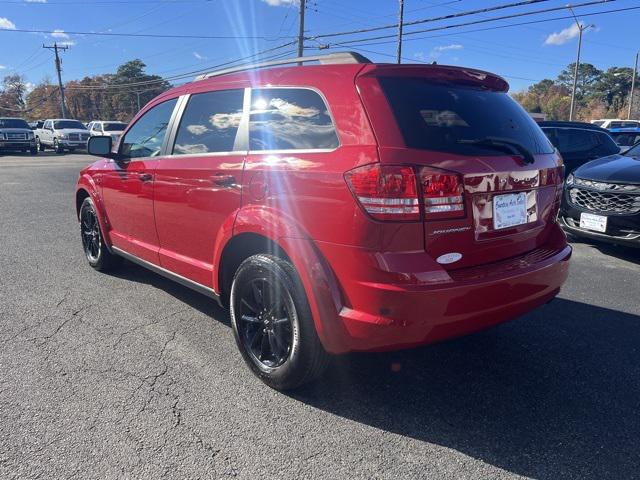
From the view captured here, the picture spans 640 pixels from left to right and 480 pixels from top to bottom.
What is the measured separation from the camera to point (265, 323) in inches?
114

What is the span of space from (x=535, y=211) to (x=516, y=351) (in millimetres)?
1049

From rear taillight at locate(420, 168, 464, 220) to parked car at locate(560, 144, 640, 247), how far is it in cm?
390

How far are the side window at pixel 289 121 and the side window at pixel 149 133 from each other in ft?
3.78

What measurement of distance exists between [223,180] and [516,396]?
7.02 feet

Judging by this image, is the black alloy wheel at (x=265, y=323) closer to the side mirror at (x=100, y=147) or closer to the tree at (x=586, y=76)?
the side mirror at (x=100, y=147)

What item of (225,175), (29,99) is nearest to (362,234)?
(225,175)

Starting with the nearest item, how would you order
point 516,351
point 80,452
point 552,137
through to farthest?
point 80,452, point 516,351, point 552,137

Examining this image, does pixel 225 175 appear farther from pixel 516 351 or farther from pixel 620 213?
pixel 620 213

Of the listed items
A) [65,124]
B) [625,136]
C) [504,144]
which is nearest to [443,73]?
[504,144]

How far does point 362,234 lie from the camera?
2.28 meters

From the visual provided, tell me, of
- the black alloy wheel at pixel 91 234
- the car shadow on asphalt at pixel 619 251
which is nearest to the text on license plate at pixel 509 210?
the car shadow on asphalt at pixel 619 251

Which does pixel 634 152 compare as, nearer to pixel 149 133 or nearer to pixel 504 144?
pixel 504 144

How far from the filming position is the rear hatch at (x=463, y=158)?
2.32 meters

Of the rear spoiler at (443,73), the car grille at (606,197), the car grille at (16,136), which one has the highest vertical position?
the rear spoiler at (443,73)
